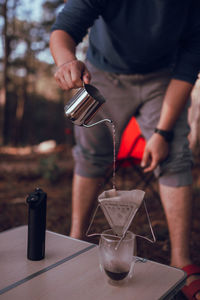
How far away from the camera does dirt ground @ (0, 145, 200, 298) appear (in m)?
2.28

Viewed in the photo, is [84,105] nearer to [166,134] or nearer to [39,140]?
[166,134]

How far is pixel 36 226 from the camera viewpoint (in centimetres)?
116

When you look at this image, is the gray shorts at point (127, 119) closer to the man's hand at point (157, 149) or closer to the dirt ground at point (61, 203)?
the man's hand at point (157, 149)

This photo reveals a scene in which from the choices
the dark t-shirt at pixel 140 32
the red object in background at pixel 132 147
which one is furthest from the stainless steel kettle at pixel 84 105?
the red object in background at pixel 132 147

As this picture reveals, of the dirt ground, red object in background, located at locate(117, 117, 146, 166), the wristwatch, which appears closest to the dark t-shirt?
the wristwatch

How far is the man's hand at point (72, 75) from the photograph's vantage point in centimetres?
128

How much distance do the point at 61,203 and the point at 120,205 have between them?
2640 mm

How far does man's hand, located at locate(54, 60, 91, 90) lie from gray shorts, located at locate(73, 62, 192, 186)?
0.59 metres

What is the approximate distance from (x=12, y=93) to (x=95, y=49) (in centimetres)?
1342

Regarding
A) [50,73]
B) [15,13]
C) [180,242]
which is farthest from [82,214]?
[50,73]

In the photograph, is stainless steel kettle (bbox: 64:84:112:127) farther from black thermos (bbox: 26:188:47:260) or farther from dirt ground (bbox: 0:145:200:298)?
dirt ground (bbox: 0:145:200:298)

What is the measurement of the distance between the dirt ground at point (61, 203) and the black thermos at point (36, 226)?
935 millimetres

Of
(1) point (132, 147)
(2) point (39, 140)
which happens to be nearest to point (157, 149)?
(1) point (132, 147)

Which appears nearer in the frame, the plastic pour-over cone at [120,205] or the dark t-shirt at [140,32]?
the plastic pour-over cone at [120,205]
